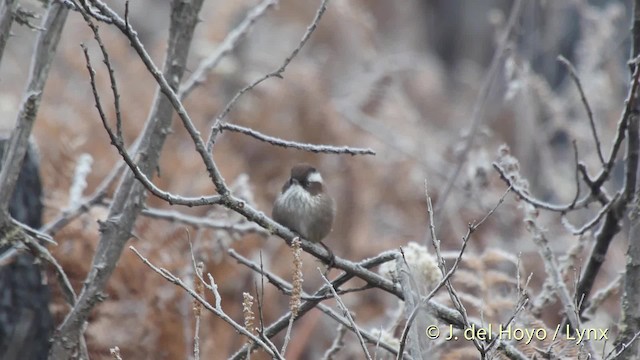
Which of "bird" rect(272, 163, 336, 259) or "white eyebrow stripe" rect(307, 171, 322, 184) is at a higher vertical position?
"white eyebrow stripe" rect(307, 171, 322, 184)

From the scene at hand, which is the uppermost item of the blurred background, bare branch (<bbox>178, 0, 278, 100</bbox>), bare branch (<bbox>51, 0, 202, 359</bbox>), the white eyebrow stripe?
the blurred background

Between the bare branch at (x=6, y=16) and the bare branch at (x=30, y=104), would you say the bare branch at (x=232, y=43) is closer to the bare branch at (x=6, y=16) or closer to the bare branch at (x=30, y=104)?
the bare branch at (x=30, y=104)

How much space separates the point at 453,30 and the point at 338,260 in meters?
9.56

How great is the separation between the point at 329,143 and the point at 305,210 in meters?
3.49

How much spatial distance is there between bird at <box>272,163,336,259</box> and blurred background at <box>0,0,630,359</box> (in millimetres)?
364

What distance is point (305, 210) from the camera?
9.55 ft

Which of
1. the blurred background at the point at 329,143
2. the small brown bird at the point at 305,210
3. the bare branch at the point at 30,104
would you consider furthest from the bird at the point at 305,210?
the bare branch at the point at 30,104

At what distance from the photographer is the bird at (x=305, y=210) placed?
291 cm

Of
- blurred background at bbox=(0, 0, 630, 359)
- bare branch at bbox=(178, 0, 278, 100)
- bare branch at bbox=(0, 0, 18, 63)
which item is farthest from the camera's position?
blurred background at bbox=(0, 0, 630, 359)

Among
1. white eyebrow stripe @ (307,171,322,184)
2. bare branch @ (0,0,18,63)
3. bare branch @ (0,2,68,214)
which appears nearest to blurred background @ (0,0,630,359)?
white eyebrow stripe @ (307,171,322,184)

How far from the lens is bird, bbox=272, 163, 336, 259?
291 cm

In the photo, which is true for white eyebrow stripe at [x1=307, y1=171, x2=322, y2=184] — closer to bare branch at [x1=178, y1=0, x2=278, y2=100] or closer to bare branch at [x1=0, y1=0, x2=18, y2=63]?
bare branch at [x1=178, y1=0, x2=278, y2=100]

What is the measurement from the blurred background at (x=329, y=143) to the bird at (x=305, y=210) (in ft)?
1.20

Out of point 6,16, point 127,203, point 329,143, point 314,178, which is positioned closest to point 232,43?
point 314,178
